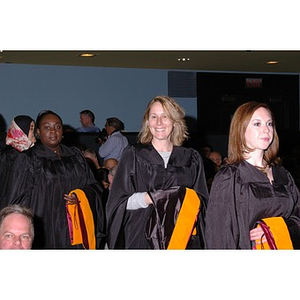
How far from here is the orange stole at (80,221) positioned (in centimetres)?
481

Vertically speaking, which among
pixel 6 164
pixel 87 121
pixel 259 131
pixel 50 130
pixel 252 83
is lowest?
pixel 6 164

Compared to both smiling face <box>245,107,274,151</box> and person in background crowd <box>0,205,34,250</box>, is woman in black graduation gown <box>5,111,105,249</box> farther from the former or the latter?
smiling face <box>245,107,274,151</box>

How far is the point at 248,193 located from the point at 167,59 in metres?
9.45

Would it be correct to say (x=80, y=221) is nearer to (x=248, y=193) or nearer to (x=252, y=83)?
(x=248, y=193)

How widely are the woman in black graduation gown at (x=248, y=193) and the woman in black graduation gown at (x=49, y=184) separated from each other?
162 cm

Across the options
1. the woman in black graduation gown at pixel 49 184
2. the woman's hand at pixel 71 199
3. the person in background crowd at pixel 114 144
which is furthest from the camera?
the person in background crowd at pixel 114 144

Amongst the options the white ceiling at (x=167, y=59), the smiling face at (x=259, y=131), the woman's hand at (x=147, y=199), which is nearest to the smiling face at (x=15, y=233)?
the woman's hand at (x=147, y=199)

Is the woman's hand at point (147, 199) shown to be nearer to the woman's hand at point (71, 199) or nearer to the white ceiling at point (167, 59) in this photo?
the woman's hand at point (71, 199)

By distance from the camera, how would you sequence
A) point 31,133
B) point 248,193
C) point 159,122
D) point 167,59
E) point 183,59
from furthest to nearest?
point 183,59 < point 167,59 < point 31,133 < point 159,122 < point 248,193

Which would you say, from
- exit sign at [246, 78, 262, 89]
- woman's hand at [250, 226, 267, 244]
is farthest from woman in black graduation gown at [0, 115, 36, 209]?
exit sign at [246, 78, 262, 89]

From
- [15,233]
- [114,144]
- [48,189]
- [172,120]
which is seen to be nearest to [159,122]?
[172,120]

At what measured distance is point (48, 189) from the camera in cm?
495

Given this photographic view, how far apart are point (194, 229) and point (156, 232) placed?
0.79 ft

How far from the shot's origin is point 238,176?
352 cm
